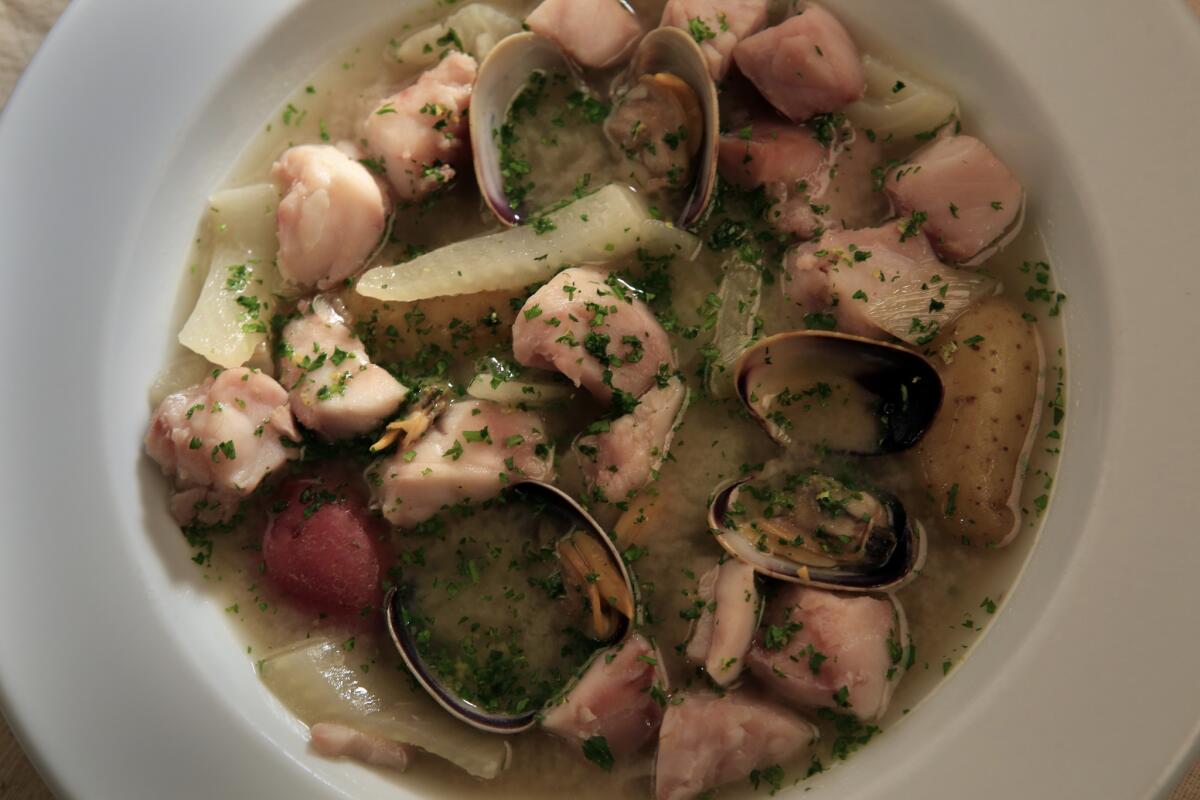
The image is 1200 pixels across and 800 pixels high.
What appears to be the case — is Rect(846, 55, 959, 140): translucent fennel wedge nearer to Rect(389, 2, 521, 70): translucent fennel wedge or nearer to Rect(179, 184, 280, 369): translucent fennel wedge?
Rect(389, 2, 521, 70): translucent fennel wedge

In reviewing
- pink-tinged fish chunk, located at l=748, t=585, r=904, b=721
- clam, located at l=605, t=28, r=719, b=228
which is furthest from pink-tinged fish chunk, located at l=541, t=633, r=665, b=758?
clam, located at l=605, t=28, r=719, b=228

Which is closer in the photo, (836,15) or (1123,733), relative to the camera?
(1123,733)

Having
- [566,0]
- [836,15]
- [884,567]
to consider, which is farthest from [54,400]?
[836,15]

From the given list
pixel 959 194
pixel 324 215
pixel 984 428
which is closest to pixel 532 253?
pixel 324 215

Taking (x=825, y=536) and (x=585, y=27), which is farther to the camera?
(x=585, y=27)

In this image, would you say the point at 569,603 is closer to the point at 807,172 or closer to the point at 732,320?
the point at 732,320

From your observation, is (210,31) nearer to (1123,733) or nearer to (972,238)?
(972,238)

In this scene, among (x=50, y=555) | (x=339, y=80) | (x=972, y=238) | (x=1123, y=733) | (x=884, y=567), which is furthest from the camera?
(x=339, y=80)
